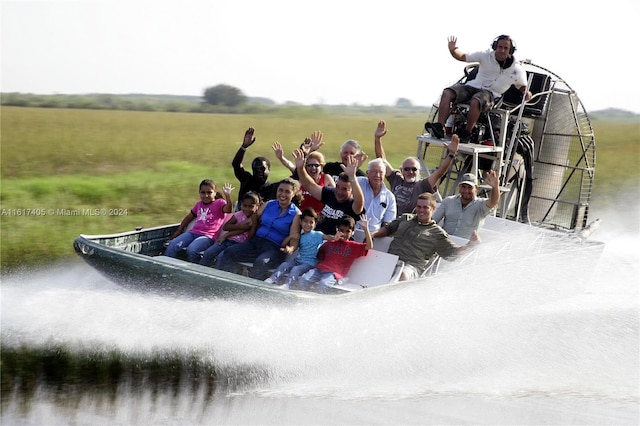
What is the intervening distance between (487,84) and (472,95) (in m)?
0.27

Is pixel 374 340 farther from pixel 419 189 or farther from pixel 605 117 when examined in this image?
pixel 605 117

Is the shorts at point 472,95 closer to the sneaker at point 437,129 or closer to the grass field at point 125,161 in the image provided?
the sneaker at point 437,129

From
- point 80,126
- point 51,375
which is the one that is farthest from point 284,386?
point 80,126

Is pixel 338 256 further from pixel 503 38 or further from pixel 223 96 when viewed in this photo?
pixel 223 96

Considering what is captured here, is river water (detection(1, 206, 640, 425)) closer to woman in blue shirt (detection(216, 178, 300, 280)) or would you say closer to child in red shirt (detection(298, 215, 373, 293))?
child in red shirt (detection(298, 215, 373, 293))

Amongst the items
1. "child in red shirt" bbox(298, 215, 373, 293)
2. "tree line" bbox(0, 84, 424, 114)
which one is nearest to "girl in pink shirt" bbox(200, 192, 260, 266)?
"child in red shirt" bbox(298, 215, 373, 293)

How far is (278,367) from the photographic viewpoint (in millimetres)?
8078

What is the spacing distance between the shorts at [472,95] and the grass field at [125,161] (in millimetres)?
1265

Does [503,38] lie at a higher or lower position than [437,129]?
higher

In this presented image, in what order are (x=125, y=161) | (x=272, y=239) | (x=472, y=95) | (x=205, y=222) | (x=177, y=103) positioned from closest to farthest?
1. (x=272, y=239)
2. (x=205, y=222)
3. (x=472, y=95)
4. (x=125, y=161)
5. (x=177, y=103)

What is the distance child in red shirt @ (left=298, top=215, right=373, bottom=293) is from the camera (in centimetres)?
845

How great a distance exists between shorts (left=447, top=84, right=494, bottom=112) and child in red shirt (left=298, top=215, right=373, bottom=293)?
131 inches

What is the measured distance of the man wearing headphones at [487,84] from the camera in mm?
11359

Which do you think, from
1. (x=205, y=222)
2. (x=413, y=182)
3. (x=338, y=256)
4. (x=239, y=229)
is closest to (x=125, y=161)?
(x=205, y=222)
